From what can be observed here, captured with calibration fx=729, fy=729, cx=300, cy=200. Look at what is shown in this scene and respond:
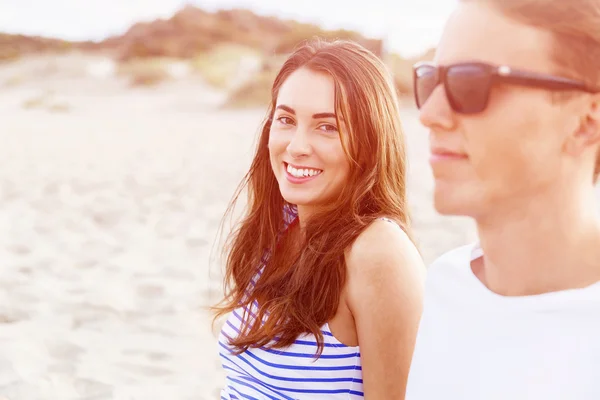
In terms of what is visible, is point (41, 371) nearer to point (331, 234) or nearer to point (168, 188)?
point (331, 234)

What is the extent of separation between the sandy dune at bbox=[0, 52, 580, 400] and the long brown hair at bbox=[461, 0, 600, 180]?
263cm

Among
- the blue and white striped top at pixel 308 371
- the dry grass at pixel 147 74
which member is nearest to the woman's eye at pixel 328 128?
the blue and white striped top at pixel 308 371

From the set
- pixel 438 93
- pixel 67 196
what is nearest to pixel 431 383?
pixel 438 93

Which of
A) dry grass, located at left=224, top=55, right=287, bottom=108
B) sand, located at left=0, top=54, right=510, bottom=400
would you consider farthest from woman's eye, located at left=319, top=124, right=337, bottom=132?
dry grass, located at left=224, top=55, right=287, bottom=108

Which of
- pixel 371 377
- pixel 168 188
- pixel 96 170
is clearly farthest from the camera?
pixel 96 170

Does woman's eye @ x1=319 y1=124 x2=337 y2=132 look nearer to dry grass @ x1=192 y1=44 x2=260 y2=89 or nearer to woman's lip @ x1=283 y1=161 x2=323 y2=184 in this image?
woman's lip @ x1=283 y1=161 x2=323 y2=184

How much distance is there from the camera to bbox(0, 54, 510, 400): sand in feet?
11.6

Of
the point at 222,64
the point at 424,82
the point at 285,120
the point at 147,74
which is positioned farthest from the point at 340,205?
the point at 222,64

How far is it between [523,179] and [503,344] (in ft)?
0.90

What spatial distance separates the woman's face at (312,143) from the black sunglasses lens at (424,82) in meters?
0.84

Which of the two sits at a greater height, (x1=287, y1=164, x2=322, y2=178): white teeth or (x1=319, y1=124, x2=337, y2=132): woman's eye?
(x1=319, y1=124, x2=337, y2=132): woman's eye

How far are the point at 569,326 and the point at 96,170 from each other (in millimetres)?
8886

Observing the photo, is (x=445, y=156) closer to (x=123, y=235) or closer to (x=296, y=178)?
(x=296, y=178)

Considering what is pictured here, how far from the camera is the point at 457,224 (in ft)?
20.7
